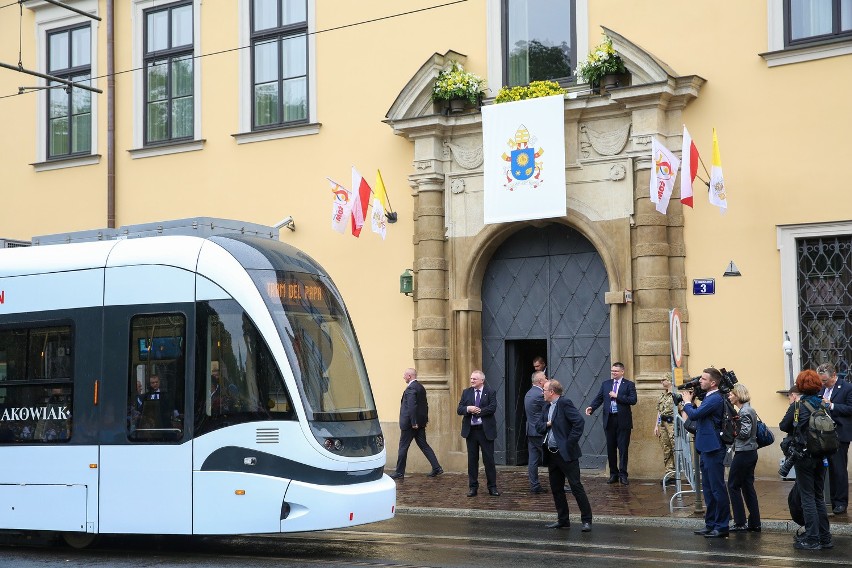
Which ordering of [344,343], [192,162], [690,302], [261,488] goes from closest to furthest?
[261,488], [344,343], [690,302], [192,162]

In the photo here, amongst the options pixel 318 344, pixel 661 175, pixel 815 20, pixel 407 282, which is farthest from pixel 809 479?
pixel 407 282

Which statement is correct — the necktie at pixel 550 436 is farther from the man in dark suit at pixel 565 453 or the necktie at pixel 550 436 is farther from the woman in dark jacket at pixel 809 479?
the woman in dark jacket at pixel 809 479

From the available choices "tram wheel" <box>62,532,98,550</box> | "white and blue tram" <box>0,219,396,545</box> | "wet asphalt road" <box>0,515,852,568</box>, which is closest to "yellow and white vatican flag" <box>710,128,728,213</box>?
"wet asphalt road" <box>0,515,852,568</box>

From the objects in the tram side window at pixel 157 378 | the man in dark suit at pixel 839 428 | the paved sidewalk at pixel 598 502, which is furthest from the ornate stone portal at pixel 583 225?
the tram side window at pixel 157 378

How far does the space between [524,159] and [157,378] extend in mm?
9400

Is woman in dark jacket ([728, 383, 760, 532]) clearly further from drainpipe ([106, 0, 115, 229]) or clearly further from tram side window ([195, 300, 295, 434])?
drainpipe ([106, 0, 115, 229])

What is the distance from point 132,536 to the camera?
1326cm

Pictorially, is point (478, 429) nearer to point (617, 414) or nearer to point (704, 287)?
point (617, 414)

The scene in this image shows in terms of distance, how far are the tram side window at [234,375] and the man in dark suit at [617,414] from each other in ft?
24.9

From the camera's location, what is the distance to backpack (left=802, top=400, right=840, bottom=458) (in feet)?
37.9

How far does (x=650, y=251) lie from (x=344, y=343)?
7842 millimetres

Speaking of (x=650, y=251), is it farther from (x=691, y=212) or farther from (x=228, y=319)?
(x=228, y=319)

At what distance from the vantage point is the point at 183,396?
36.8 ft

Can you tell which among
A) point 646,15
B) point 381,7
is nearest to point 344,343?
point 646,15
